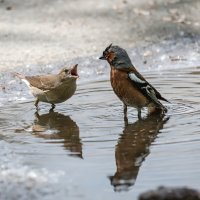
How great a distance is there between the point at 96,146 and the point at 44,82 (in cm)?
241

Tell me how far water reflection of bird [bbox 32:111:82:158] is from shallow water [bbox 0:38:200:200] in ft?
0.04

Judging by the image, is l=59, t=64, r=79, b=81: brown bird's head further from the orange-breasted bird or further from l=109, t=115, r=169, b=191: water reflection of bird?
l=109, t=115, r=169, b=191: water reflection of bird

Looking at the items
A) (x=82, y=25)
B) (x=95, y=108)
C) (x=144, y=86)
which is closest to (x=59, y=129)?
(x=95, y=108)

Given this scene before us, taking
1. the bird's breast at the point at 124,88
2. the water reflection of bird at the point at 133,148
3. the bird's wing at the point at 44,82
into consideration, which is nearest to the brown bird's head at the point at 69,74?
the bird's wing at the point at 44,82

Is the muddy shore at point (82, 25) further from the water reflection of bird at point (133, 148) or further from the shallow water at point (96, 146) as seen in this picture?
the water reflection of bird at point (133, 148)

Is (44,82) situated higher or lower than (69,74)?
lower

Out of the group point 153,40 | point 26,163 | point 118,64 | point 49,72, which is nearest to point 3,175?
point 26,163

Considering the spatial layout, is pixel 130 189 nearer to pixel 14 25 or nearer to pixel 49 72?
pixel 49 72

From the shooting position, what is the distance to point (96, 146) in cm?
829

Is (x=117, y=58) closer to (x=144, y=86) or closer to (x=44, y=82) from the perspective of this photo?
(x=144, y=86)

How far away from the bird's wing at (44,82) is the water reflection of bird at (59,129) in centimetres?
35

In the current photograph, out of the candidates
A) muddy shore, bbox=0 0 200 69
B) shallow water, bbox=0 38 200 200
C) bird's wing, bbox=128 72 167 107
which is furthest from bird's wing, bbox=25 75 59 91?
muddy shore, bbox=0 0 200 69

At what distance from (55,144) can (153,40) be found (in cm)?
579

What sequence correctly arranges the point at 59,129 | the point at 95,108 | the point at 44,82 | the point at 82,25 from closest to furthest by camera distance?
1. the point at 59,129
2. the point at 95,108
3. the point at 44,82
4. the point at 82,25
